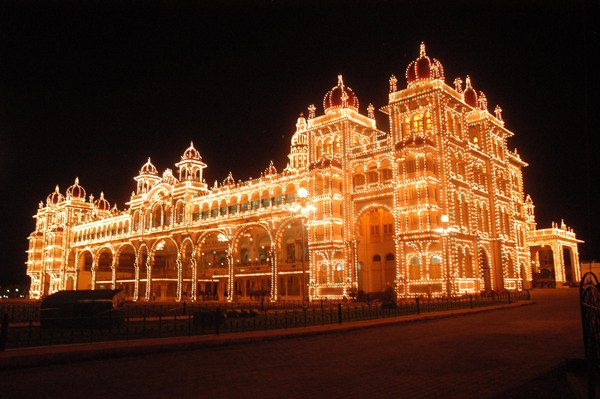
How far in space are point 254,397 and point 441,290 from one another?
97.6 feet

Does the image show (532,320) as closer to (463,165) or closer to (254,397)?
(254,397)

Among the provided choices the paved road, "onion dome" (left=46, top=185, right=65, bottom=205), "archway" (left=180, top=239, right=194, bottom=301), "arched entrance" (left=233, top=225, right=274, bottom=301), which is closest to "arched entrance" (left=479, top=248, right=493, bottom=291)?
"arched entrance" (left=233, top=225, right=274, bottom=301)

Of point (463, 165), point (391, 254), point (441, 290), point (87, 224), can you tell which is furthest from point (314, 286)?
point (87, 224)

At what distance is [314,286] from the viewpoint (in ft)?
139

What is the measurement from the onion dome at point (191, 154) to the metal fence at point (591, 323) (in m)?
56.5

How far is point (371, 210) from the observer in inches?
1672

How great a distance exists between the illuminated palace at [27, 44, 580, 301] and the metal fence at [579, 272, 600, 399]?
567 inches

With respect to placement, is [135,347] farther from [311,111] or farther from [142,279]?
[142,279]

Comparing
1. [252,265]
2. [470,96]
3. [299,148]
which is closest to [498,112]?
[470,96]

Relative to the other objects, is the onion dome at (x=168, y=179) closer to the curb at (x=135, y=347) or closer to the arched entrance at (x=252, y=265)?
the arched entrance at (x=252, y=265)

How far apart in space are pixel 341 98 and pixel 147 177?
36696 millimetres

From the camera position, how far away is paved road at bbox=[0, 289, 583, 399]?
24.1 ft

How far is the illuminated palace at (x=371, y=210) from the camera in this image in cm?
3659

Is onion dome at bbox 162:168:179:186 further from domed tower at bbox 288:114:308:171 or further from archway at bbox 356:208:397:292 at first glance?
archway at bbox 356:208:397:292
